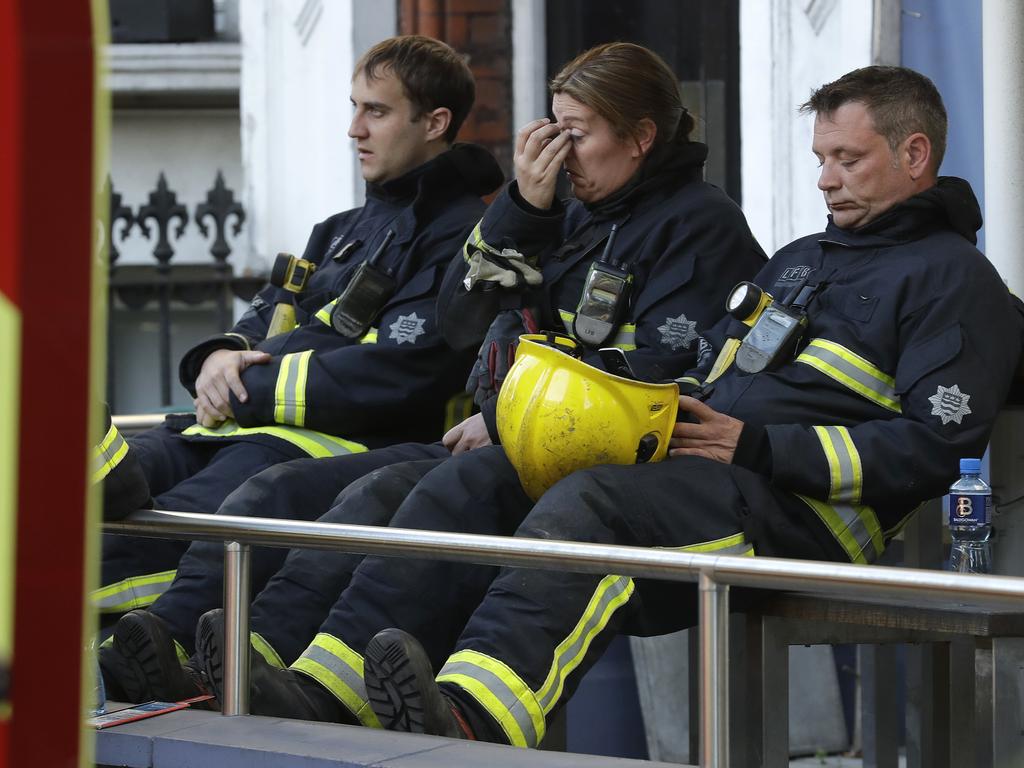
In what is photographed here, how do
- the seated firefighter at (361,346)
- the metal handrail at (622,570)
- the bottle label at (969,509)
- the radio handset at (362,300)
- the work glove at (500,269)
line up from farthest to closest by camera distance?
the radio handset at (362,300), the seated firefighter at (361,346), the work glove at (500,269), the bottle label at (969,509), the metal handrail at (622,570)

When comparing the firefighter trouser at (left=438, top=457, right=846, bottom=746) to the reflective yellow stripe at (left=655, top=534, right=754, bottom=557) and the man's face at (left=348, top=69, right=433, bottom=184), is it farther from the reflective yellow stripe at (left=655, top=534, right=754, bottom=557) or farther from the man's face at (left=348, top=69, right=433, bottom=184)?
the man's face at (left=348, top=69, right=433, bottom=184)

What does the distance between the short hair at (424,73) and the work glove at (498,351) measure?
2.70 feet

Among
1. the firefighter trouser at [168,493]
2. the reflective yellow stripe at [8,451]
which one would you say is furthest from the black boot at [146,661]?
the reflective yellow stripe at [8,451]

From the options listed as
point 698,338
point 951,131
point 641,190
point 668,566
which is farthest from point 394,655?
point 951,131

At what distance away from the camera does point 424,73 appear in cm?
421

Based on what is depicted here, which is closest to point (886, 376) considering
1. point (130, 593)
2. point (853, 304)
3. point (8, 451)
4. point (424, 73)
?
point (853, 304)

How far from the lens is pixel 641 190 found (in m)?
3.68

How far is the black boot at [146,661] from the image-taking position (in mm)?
3121

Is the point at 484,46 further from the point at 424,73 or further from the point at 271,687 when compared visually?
Result: the point at 271,687

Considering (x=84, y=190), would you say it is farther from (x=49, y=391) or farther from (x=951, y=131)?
(x=951, y=131)

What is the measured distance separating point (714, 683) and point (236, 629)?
0.89m

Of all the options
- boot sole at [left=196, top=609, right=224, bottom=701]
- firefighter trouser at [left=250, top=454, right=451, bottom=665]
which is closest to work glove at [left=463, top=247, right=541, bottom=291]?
firefighter trouser at [left=250, top=454, right=451, bottom=665]

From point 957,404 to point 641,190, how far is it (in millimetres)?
938

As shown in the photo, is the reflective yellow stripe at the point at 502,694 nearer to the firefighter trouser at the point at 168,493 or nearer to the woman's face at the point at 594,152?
the firefighter trouser at the point at 168,493
